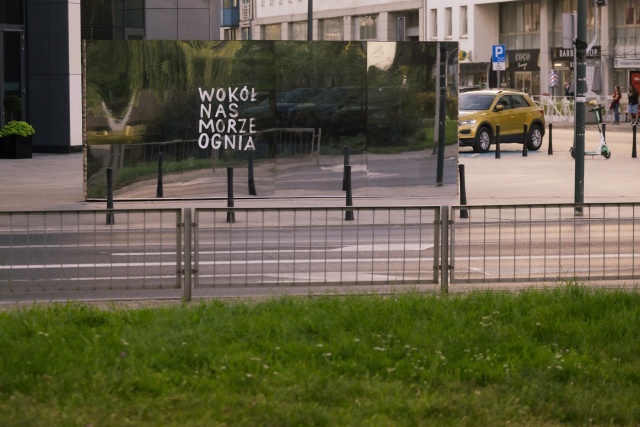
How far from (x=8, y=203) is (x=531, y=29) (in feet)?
200

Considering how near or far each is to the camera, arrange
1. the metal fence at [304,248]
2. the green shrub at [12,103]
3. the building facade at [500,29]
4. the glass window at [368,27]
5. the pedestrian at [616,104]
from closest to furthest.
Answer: the metal fence at [304,248] → the green shrub at [12,103] → the pedestrian at [616,104] → the building facade at [500,29] → the glass window at [368,27]

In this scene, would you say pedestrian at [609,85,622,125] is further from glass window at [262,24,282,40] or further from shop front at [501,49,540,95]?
glass window at [262,24,282,40]

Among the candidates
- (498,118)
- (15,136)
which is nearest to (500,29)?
(498,118)

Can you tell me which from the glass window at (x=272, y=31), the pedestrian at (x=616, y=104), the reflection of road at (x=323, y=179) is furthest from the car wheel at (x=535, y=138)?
the glass window at (x=272, y=31)

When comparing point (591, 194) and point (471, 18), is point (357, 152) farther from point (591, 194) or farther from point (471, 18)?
point (471, 18)

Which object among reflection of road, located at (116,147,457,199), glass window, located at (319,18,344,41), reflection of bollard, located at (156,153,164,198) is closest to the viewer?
reflection of bollard, located at (156,153,164,198)

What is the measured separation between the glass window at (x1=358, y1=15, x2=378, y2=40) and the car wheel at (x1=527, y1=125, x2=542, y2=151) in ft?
158

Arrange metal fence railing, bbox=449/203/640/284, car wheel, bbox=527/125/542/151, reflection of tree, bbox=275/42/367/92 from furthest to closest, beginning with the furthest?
car wheel, bbox=527/125/542/151, reflection of tree, bbox=275/42/367/92, metal fence railing, bbox=449/203/640/284

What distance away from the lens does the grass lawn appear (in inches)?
249

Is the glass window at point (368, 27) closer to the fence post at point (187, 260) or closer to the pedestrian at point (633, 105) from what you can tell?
the pedestrian at point (633, 105)

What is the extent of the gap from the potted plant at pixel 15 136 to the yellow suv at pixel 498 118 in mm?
12260

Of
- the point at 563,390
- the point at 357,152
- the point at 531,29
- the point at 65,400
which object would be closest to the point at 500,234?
the point at 563,390

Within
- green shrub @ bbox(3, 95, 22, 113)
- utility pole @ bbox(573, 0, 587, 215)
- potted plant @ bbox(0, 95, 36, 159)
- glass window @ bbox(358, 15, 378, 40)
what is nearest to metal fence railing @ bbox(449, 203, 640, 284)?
utility pole @ bbox(573, 0, 587, 215)

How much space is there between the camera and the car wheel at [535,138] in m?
37.8
